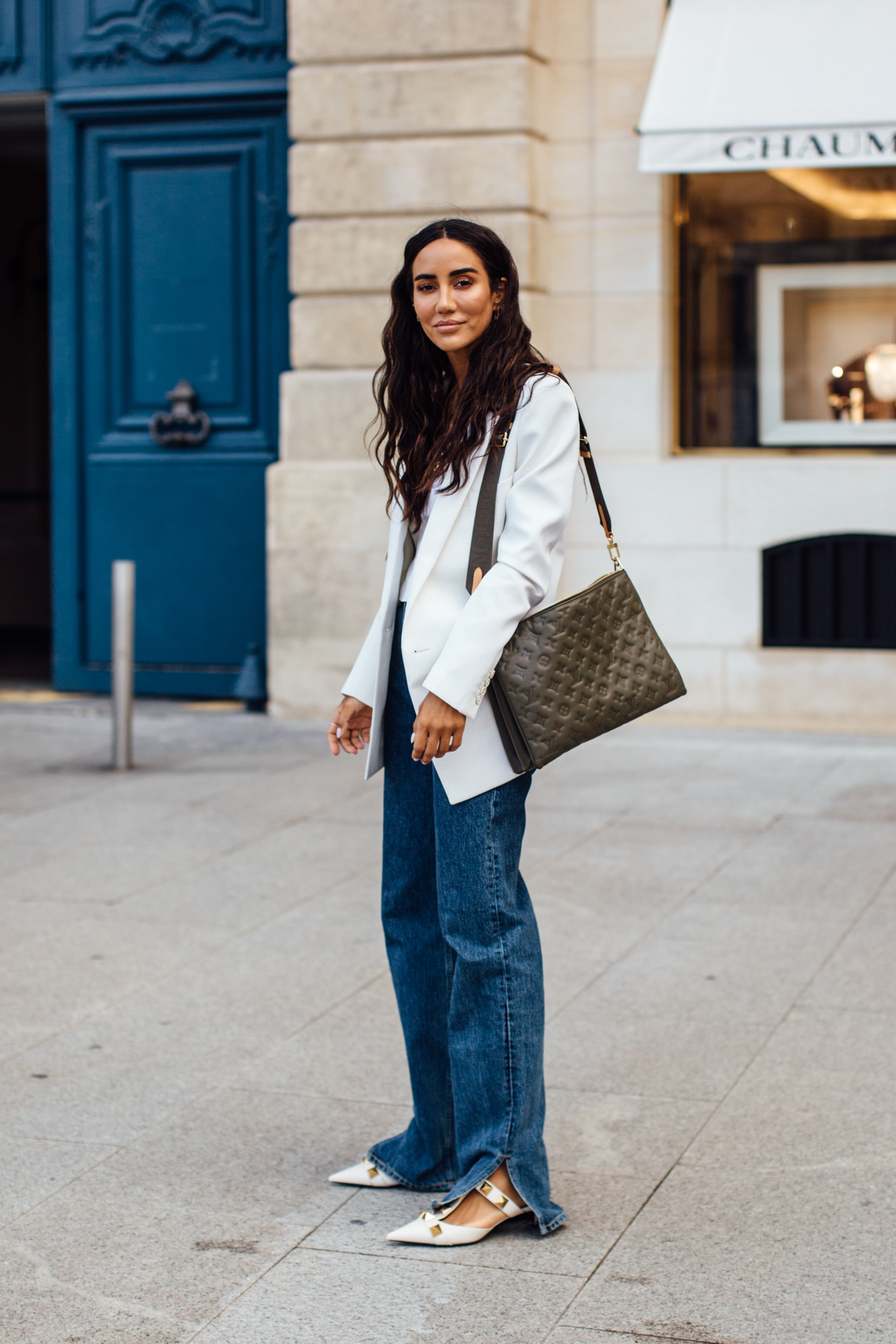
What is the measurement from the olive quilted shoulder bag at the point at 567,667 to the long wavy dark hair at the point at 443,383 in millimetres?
79

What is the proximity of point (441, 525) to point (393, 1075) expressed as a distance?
1.59 metres

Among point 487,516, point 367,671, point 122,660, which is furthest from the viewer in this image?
point 122,660

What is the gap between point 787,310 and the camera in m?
9.65

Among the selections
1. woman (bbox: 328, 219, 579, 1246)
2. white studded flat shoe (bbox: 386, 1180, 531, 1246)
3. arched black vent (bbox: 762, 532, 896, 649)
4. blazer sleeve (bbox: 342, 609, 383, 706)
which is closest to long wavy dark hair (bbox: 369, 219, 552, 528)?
woman (bbox: 328, 219, 579, 1246)

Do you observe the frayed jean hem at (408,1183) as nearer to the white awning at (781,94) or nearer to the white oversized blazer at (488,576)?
the white oversized blazer at (488,576)

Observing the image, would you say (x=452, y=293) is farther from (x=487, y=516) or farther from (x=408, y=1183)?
(x=408, y=1183)

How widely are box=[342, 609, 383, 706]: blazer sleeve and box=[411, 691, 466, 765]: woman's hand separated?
281 mm

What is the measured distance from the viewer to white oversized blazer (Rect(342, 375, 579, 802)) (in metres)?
3.13

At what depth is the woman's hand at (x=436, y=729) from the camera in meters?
3.14

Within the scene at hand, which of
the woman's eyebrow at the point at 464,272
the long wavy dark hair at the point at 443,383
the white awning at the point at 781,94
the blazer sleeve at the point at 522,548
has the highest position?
the white awning at the point at 781,94

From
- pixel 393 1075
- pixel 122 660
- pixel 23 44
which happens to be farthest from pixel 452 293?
pixel 23 44

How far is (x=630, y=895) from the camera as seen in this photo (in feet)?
19.5

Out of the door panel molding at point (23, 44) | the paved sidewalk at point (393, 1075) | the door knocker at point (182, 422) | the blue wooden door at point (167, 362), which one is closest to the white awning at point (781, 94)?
the blue wooden door at point (167, 362)

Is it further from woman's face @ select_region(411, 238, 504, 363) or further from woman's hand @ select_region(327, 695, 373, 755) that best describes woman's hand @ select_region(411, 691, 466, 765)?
woman's face @ select_region(411, 238, 504, 363)
